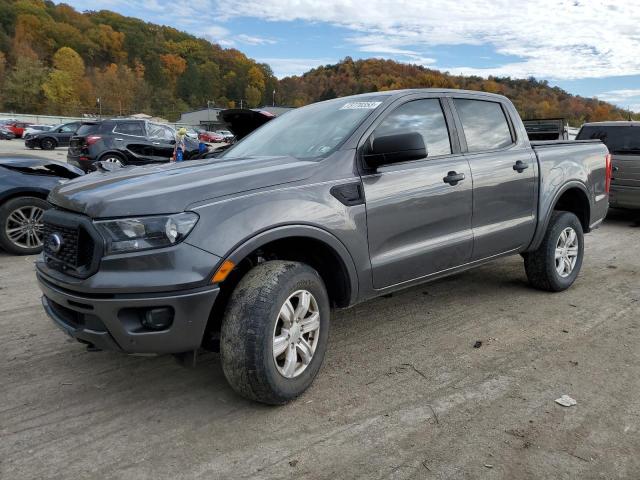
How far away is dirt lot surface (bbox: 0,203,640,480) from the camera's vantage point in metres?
2.51

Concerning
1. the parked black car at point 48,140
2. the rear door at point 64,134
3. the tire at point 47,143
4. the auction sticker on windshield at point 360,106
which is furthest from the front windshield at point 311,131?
the tire at point 47,143

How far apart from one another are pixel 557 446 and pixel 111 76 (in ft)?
370

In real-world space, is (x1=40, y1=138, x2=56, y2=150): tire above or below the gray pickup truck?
below

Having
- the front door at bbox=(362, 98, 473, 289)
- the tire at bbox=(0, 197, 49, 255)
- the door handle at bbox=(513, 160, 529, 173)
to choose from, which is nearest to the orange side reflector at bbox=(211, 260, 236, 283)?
the front door at bbox=(362, 98, 473, 289)

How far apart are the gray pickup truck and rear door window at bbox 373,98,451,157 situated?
1cm

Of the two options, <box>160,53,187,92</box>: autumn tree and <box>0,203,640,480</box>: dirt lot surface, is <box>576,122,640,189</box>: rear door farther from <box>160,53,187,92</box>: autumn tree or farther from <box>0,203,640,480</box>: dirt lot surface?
<box>160,53,187,92</box>: autumn tree

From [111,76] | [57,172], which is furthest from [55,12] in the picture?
[57,172]

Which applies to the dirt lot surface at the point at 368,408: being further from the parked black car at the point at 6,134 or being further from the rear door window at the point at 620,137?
the parked black car at the point at 6,134

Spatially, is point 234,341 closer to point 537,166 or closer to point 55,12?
point 537,166

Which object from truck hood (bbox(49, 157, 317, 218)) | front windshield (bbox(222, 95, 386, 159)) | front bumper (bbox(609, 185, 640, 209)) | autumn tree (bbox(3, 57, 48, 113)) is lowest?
front bumper (bbox(609, 185, 640, 209))

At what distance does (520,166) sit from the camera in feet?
14.7

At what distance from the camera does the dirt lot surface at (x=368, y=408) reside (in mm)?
2508

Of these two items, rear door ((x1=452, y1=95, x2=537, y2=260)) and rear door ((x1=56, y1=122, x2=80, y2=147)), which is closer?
rear door ((x1=452, y1=95, x2=537, y2=260))

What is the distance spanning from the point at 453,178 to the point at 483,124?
0.88 meters
